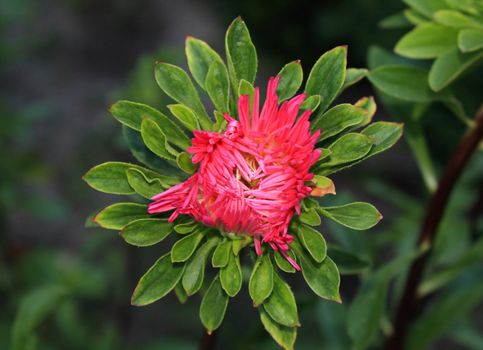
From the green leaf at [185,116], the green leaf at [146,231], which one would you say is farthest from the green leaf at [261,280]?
the green leaf at [185,116]

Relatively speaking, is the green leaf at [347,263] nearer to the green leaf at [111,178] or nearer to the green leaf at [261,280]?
the green leaf at [261,280]

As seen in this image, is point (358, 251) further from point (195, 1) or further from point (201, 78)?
point (195, 1)

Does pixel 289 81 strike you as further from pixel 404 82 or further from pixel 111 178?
pixel 404 82

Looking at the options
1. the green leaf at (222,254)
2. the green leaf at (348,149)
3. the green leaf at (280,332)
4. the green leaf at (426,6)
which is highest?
the green leaf at (348,149)

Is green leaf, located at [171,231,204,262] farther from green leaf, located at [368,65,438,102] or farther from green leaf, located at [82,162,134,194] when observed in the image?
green leaf, located at [368,65,438,102]

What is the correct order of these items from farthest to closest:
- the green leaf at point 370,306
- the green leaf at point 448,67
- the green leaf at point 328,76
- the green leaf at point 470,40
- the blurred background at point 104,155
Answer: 1. the blurred background at point 104,155
2. the green leaf at point 370,306
3. the green leaf at point 448,67
4. the green leaf at point 470,40
5. the green leaf at point 328,76

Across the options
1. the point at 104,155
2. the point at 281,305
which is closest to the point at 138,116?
the point at 281,305
